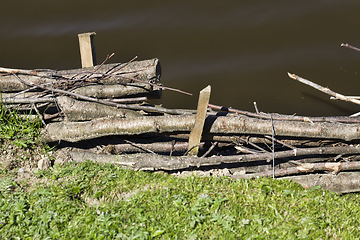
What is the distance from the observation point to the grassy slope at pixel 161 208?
3.24m

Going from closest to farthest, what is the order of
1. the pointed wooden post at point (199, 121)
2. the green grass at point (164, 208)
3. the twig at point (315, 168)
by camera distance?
the green grass at point (164, 208) < the pointed wooden post at point (199, 121) < the twig at point (315, 168)

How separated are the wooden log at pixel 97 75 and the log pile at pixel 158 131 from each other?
0.05ft

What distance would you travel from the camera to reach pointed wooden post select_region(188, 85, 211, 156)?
373 centimetres

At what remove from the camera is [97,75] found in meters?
4.68

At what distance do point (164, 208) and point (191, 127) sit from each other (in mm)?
1084

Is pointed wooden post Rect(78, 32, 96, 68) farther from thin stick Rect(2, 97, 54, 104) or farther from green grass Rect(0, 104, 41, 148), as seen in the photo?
green grass Rect(0, 104, 41, 148)

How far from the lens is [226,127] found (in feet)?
13.3

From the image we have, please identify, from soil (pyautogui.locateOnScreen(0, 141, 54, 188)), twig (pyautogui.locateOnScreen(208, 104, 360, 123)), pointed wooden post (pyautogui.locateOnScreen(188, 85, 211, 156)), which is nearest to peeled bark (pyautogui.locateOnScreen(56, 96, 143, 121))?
soil (pyautogui.locateOnScreen(0, 141, 54, 188))

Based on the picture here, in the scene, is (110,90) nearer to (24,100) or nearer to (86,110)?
(86,110)

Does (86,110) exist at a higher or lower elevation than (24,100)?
lower

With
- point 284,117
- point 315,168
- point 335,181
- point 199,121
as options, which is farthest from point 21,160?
point 335,181

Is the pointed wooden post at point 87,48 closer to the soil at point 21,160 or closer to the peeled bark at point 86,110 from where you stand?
the peeled bark at point 86,110

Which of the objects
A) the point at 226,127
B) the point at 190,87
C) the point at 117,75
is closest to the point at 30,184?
the point at 117,75

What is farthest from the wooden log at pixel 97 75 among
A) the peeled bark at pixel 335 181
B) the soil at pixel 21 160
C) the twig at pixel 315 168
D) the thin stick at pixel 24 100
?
the peeled bark at pixel 335 181
